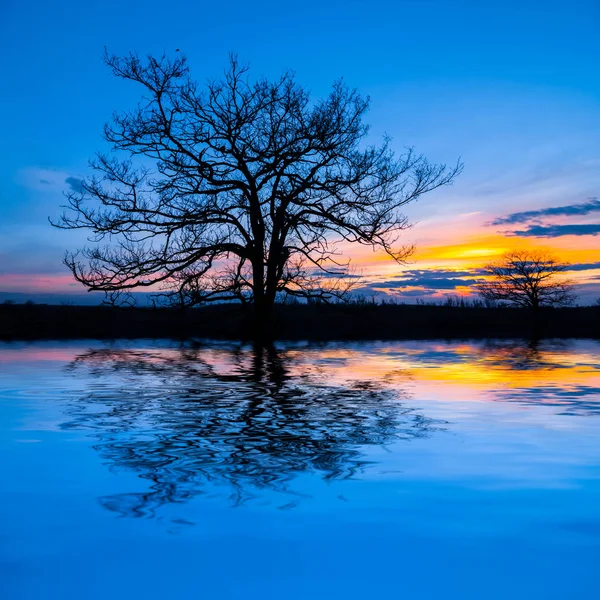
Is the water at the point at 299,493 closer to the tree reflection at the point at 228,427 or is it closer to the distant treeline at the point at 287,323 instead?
the tree reflection at the point at 228,427

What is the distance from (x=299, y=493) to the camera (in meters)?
5.06

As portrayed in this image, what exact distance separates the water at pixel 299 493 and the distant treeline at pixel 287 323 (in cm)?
1442

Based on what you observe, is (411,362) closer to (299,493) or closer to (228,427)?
(228,427)

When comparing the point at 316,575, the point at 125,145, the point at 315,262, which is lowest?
the point at 316,575

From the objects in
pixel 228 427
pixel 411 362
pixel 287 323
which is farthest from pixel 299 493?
pixel 287 323

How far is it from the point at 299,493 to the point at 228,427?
103 inches

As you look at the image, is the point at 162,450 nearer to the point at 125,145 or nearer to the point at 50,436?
the point at 50,436

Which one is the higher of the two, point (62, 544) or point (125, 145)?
point (125, 145)

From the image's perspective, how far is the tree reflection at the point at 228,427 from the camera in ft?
17.9

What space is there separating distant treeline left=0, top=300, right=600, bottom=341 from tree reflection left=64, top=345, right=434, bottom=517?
11.9 m

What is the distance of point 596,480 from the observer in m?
5.51

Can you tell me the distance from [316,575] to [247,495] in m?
1.33

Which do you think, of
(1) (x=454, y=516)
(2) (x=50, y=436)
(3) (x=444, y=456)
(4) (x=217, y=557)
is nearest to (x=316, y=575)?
(4) (x=217, y=557)

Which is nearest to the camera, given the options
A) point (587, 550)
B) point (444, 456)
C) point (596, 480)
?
point (587, 550)
